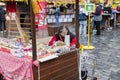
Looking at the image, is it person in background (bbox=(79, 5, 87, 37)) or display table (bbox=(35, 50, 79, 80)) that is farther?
person in background (bbox=(79, 5, 87, 37))

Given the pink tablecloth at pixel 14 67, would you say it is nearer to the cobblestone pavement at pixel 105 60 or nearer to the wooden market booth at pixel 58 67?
the wooden market booth at pixel 58 67

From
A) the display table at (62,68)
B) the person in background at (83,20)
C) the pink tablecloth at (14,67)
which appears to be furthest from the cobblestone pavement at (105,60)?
the pink tablecloth at (14,67)

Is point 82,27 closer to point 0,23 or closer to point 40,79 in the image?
point 0,23

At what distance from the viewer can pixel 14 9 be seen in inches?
199

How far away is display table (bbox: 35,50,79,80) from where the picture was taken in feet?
14.7

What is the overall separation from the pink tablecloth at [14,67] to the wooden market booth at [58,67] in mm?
198

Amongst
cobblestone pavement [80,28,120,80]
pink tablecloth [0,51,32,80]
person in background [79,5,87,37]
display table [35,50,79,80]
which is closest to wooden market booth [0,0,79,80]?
display table [35,50,79,80]

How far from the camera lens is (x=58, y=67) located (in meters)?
4.73

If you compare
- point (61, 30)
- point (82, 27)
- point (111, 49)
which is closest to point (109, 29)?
point (82, 27)

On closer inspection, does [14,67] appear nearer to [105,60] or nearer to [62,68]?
[62,68]

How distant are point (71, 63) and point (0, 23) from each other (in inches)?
414

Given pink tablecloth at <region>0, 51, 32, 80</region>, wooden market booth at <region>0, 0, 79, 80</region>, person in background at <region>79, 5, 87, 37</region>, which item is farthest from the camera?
person in background at <region>79, 5, 87, 37</region>

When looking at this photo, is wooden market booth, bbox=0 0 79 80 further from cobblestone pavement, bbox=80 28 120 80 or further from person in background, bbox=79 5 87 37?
person in background, bbox=79 5 87 37

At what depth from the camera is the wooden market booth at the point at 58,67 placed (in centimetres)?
425
